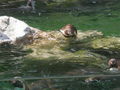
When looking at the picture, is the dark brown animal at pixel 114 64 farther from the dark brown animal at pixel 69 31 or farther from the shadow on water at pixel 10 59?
the dark brown animal at pixel 69 31

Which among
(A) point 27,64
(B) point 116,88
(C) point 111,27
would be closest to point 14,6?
(C) point 111,27

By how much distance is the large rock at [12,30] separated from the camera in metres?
12.5

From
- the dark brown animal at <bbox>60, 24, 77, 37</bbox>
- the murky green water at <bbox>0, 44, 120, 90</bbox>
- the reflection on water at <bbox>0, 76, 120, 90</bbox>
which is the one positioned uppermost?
the reflection on water at <bbox>0, 76, 120, 90</bbox>

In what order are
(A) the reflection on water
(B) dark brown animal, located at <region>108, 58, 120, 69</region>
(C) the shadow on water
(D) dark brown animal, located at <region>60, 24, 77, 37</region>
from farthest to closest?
1. (D) dark brown animal, located at <region>60, 24, 77, 37</region>
2. (C) the shadow on water
3. (B) dark brown animal, located at <region>108, 58, 120, 69</region>
4. (A) the reflection on water

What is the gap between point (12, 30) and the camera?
518 inches

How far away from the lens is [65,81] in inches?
188

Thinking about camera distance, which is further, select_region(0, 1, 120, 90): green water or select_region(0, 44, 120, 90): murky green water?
select_region(0, 44, 120, 90): murky green water

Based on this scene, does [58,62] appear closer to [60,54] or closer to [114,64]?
[60,54]

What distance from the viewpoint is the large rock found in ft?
41.2

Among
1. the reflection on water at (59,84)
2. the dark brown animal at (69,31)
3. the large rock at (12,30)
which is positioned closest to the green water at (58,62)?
the reflection on water at (59,84)

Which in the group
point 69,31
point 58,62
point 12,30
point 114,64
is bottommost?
point 58,62

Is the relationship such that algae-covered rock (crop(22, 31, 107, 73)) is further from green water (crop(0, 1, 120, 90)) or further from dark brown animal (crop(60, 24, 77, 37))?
dark brown animal (crop(60, 24, 77, 37))

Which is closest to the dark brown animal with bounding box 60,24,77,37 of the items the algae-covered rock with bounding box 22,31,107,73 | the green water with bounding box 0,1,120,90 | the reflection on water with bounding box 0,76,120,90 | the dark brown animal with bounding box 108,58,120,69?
the algae-covered rock with bounding box 22,31,107,73

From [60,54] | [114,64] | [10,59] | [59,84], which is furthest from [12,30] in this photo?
[59,84]
